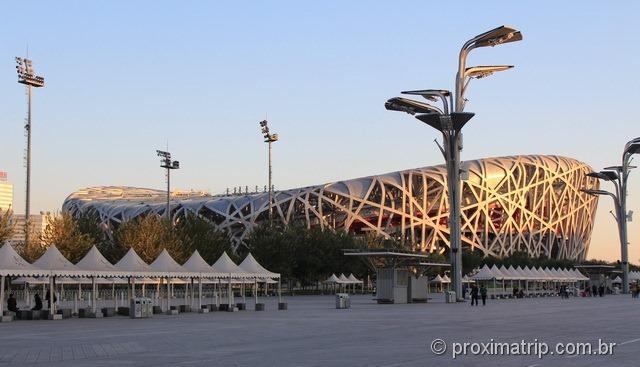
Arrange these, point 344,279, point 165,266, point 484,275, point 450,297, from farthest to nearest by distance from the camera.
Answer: point 344,279 → point 484,275 → point 450,297 → point 165,266

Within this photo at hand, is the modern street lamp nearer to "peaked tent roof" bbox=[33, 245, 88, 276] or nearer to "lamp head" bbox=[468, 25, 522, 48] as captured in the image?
"lamp head" bbox=[468, 25, 522, 48]

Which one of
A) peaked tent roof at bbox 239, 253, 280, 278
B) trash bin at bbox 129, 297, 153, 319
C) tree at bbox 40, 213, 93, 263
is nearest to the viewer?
trash bin at bbox 129, 297, 153, 319

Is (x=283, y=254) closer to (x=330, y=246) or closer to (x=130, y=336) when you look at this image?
(x=330, y=246)

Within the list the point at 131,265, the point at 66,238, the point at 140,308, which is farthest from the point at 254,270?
the point at 66,238

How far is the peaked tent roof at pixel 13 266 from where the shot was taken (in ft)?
120

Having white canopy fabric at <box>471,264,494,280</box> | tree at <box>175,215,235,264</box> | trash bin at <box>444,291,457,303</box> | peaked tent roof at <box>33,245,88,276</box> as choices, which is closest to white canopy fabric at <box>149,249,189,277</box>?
peaked tent roof at <box>33,245,88,276</box>

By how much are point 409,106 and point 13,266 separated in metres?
32.4

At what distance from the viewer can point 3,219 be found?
68.2 meters

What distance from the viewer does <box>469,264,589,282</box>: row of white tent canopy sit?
81.6 meters

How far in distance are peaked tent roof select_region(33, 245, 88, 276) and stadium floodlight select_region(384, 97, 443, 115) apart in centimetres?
2841

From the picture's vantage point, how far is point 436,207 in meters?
147

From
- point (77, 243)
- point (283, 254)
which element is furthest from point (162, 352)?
point (283, 254)

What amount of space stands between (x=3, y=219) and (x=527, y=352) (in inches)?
2242

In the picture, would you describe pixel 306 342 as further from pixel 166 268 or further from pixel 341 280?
pixel 341 280
